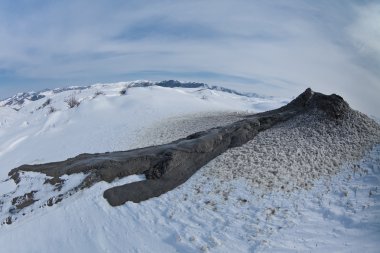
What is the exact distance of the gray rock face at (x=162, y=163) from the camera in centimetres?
1338

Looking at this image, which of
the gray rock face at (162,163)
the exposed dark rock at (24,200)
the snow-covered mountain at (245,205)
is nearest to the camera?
the snow-covered mountain at (245,205)

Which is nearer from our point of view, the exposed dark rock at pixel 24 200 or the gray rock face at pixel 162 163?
the gray rock face at pixel 162 163

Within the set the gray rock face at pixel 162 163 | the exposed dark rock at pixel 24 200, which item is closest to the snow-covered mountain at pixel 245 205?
the exposed dark rock at pixel 24 200

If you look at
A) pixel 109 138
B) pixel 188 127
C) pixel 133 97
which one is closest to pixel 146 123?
pixel 109 138

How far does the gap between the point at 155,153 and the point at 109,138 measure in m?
11.9

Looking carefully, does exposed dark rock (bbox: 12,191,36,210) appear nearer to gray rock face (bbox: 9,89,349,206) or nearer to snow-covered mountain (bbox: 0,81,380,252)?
snow-covered mountain (bbox: 0,81,380,252)

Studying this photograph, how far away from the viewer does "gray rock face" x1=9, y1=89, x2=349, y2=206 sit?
1338 cm

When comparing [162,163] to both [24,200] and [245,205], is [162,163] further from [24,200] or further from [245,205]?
[24,200]

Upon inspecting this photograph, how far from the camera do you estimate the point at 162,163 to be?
14.4 metres

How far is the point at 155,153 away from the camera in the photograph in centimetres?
1535

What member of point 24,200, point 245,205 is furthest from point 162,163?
point 24,200

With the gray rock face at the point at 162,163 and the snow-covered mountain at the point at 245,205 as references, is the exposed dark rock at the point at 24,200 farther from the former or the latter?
the gray rock face at the point at 162,163

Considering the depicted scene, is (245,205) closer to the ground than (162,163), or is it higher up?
closer to the ground

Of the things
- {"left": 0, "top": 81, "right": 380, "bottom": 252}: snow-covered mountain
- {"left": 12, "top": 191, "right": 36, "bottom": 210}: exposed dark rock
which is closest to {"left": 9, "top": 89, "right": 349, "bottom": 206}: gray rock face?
{"left": 0, "top": 81, "right": 380, "bottom": 252}: snow-covered mountain
